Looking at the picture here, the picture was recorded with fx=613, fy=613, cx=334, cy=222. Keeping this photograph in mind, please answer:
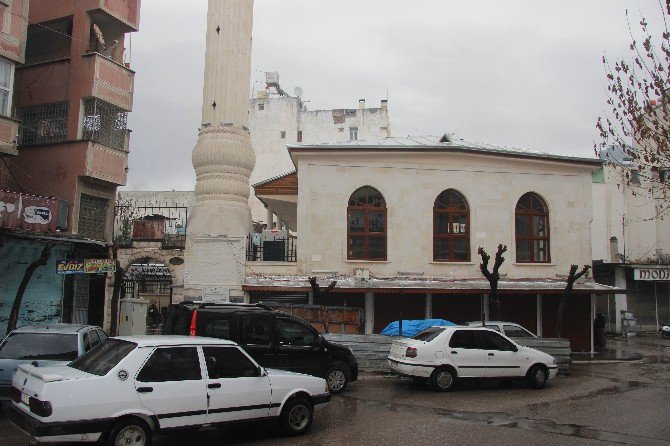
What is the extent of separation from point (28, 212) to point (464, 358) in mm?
13587

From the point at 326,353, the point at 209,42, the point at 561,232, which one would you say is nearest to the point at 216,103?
the point at 209,42

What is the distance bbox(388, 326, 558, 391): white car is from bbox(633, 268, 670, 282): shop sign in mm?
20172

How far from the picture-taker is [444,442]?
8930 millimetres

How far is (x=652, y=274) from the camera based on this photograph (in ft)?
106

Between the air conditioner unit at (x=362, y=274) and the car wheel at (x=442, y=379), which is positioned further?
the air conditioner unit at (x=362, y=274)

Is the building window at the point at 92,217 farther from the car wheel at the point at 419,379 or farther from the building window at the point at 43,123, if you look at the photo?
the car wheel at the point at 419,379

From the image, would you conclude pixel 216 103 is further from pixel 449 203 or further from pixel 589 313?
pixel 589 313

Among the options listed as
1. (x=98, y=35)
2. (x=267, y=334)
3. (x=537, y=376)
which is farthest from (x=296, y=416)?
(x=98, y=35)

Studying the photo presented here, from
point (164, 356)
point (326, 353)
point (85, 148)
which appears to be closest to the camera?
point (164, 356)

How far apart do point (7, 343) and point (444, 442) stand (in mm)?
7602

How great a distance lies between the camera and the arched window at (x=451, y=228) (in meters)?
23.7

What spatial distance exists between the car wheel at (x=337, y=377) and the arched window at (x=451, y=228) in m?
11.0

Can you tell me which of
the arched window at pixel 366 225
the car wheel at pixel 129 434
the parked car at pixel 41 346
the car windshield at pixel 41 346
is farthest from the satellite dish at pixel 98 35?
the car wheel at pixel 129 434

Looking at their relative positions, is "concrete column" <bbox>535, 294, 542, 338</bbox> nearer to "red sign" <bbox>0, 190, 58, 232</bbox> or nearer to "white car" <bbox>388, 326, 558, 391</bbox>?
"white car" <bbox>388, 326, 558, 391</bbox>
